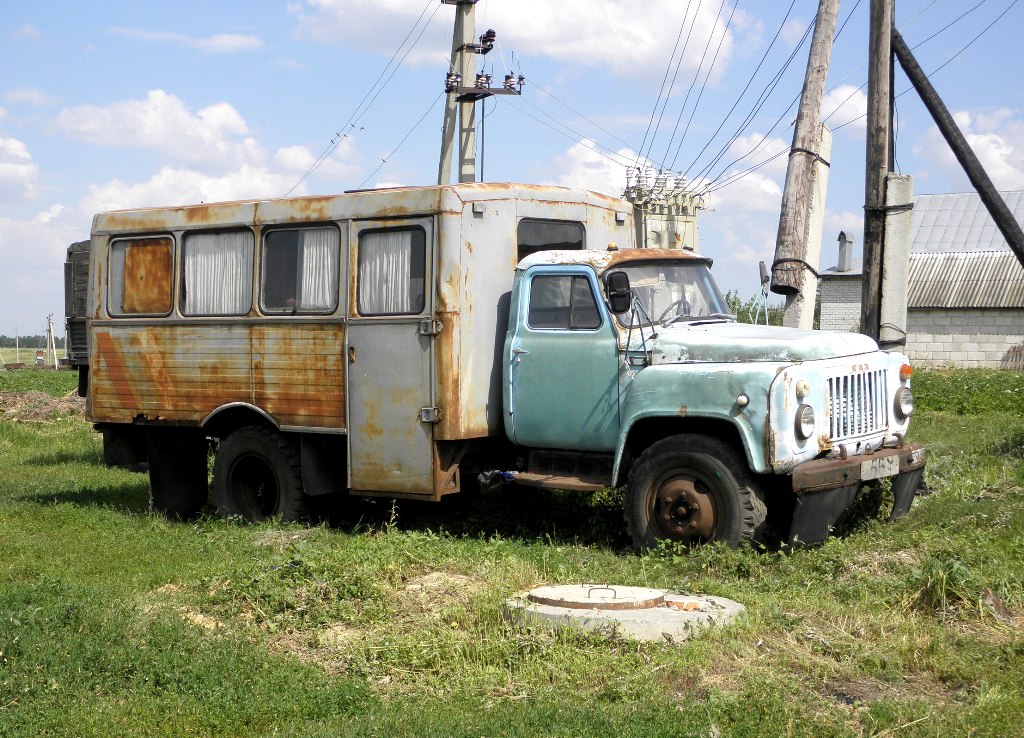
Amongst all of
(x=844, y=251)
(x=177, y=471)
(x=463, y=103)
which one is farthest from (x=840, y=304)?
(x=177, y=471)

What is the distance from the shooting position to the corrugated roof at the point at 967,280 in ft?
125

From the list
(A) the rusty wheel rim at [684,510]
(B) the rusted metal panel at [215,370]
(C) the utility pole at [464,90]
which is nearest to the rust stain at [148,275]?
(B) the rusted metal panel at [215,370]

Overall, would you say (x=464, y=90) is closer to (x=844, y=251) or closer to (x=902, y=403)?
(x=902, y=403)

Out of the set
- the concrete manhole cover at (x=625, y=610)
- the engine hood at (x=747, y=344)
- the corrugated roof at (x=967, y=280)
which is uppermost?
the corrugated roof at (x=967, y=280)

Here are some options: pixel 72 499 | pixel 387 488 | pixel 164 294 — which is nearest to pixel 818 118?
pixel 387 488

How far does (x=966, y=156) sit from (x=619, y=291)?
619cm

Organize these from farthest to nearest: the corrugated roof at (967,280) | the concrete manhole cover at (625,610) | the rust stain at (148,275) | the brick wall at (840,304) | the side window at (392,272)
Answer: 1. the brick wall at (840,304)
2. the corrugated roof at (967,280)
3. the rust stain at (148,275)
4. the side window at (392,272)
5. the concrete manhole cover at (625,610)

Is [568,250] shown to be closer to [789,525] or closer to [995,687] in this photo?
[789,525]

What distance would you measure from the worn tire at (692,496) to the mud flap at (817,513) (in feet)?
0.79

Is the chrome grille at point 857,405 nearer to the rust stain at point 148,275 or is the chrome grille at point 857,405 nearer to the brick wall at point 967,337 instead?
the rust stain at point 148,275

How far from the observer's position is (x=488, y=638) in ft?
21.2

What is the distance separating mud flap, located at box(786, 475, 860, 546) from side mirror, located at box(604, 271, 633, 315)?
1913 millimetres

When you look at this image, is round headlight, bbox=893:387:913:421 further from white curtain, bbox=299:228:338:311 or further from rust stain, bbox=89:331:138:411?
rust stain, bbox=89:331:138:411

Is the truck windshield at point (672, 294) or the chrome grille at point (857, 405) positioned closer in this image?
the chrome grille at point (857, 405)
